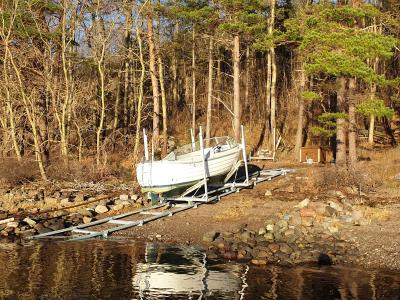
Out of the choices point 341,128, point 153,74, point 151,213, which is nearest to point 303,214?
point 151,213

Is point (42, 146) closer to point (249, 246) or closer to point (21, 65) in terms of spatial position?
point (21, 65)

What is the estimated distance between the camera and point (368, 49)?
22656mm

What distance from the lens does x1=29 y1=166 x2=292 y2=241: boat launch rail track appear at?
18.0 metres

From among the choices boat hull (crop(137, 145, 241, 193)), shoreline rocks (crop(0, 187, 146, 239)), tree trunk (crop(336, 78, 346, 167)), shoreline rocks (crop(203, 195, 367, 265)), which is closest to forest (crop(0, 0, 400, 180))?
tree trunk (crop(336, 78, 346, 167))

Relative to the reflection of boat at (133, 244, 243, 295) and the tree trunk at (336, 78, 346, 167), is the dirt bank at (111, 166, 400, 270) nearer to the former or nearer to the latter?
the reflection of boat at (133, 244, 243, 295)

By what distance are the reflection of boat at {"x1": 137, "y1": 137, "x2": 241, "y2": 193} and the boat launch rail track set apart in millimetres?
679

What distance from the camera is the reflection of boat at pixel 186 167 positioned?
20156 mm

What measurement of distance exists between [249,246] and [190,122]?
29745 millimetres

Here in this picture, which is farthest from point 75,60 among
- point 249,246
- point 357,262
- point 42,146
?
point 357,262

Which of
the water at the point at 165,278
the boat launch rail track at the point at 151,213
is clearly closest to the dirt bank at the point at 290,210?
the boat launch rail track at the point at 151,213

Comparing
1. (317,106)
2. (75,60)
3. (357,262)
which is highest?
(75,60)

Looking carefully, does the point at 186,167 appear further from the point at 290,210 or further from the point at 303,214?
the point at 303,214

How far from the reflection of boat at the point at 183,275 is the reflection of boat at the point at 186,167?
494 centimetres

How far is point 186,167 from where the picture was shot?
68.0 ft
